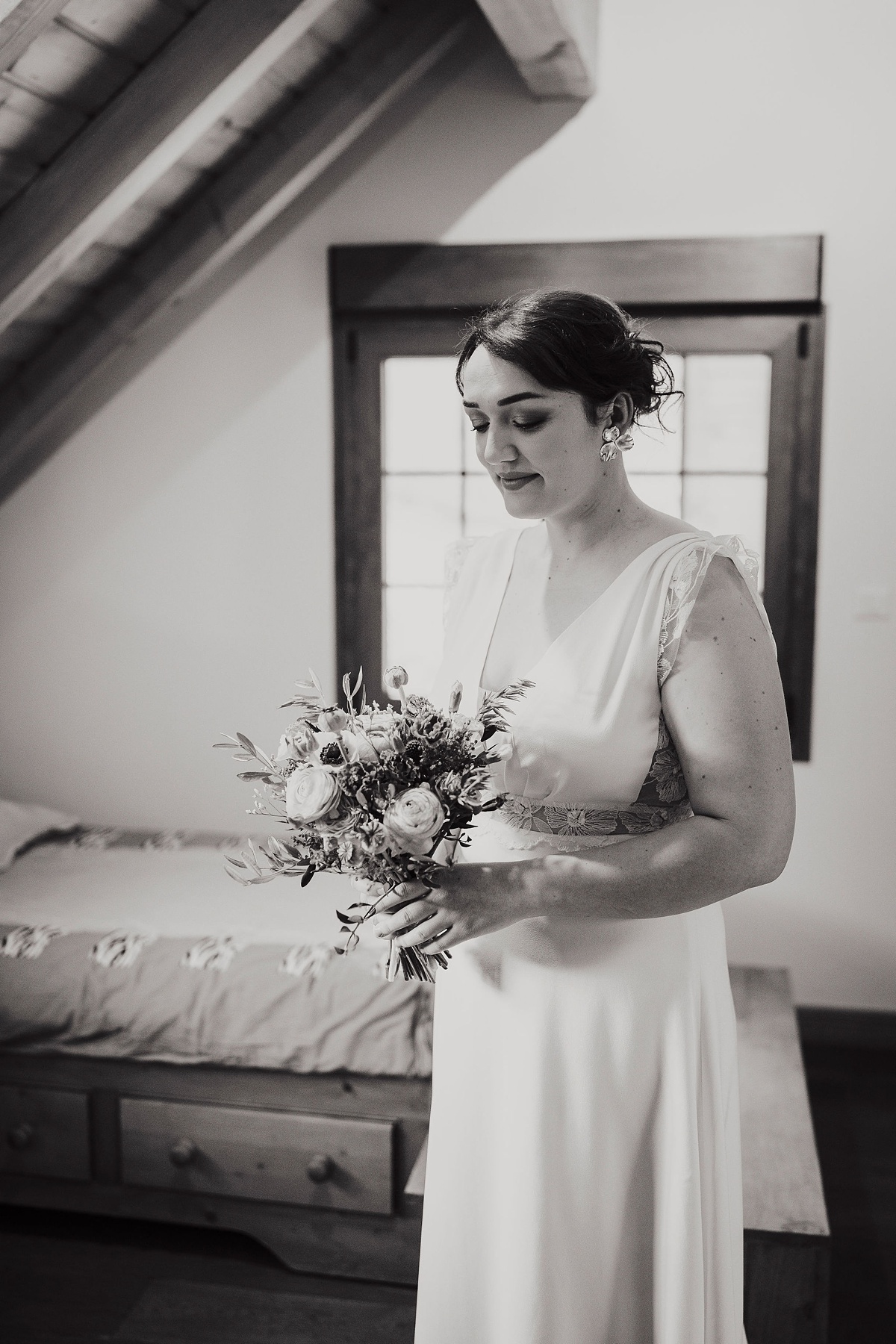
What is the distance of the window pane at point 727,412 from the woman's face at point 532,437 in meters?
2.04

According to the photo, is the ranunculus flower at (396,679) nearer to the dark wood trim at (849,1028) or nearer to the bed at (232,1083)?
the bed at (232,1083)

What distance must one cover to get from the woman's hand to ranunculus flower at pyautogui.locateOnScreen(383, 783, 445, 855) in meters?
0.08

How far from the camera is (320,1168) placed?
93.7 inches

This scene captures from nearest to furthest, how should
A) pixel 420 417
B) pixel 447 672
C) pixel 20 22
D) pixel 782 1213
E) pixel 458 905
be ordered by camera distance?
pixel 458 905 → pixel 447 672 → pixel 20 22 → pixel 782 1213 → pixel 420 417

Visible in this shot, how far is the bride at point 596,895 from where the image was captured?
1.30 meters

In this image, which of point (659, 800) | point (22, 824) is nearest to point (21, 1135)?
point (22, 824)

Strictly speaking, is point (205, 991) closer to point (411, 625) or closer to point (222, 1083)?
point (222, 1083)

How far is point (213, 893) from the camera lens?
290cm

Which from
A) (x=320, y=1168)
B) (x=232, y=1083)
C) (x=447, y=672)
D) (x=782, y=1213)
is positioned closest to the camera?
(x=447, y=672)

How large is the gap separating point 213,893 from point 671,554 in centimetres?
187

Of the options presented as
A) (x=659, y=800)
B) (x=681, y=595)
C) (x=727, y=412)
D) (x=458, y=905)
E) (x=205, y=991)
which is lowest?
(x=205, y=991)

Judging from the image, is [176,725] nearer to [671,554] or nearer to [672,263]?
[672,263]

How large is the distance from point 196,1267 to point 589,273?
2.64 metres

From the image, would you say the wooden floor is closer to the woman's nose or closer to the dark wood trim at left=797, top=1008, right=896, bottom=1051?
the dark wood trim at left=797, top=1008, right=896, bottom=1051
